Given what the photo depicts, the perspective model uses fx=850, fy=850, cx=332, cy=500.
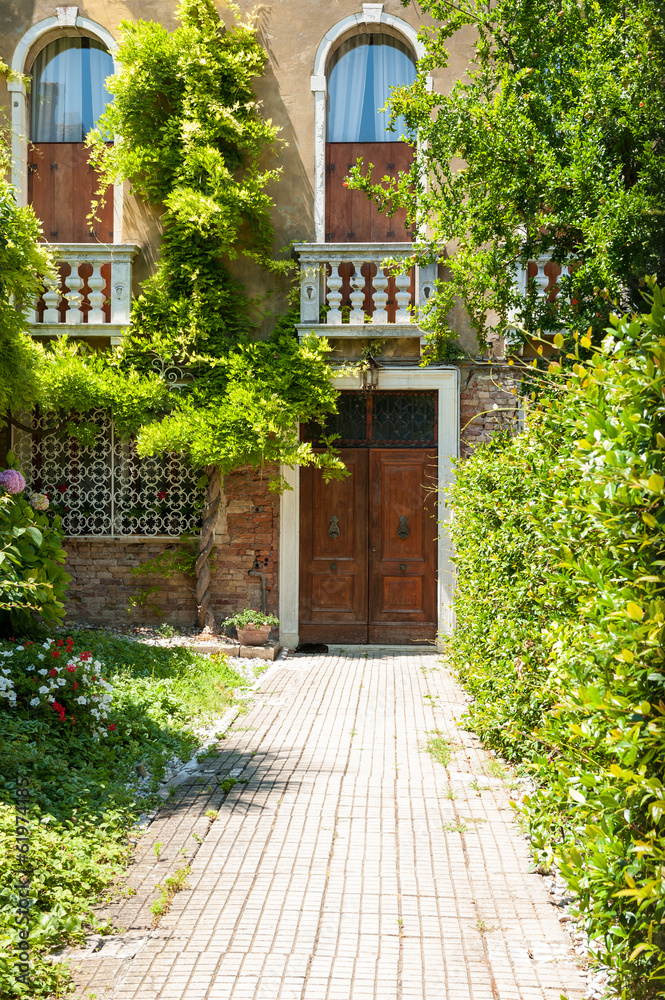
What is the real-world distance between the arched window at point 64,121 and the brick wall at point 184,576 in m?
4.02

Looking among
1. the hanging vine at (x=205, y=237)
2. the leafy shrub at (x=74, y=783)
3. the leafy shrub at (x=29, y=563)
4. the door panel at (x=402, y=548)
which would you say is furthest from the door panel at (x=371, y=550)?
the leafy shrub at (x=29, y=563)

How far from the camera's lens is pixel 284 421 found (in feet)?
31.3

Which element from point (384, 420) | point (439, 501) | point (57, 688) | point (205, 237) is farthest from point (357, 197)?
point (57, 688)

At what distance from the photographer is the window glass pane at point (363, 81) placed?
1080 cm

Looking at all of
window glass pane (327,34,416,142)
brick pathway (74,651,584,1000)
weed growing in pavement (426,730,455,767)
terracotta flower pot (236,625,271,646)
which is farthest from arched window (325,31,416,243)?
Result: brick pathway (74,651,584,1000)

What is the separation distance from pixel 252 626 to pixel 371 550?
179 cm

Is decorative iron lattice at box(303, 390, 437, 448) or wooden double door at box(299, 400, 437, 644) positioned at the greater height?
decorative iron lattice at box(303, 390, 437, 448)

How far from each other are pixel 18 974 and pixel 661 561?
2616 millimetres

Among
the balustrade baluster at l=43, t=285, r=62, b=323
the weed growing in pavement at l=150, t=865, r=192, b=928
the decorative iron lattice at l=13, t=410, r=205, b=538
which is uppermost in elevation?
the balustrade baluster at l=43, t=285, r=62, b=323

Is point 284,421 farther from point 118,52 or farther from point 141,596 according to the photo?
point 118,52

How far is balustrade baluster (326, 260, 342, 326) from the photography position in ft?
33.6

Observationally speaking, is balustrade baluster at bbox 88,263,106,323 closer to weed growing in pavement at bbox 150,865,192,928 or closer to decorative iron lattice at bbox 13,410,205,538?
decorative iron lattice at bbox 13,410,205,538

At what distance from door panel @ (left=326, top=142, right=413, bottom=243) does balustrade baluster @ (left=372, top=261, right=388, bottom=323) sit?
0.62 metres

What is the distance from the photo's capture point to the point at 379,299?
10281 mm
